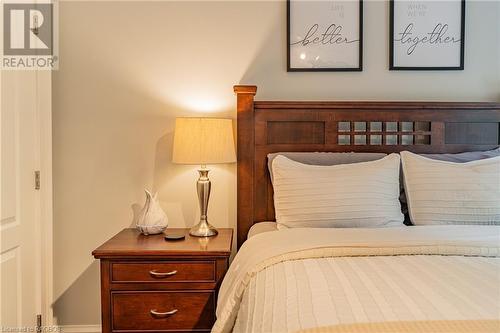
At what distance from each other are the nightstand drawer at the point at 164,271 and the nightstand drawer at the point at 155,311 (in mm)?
70

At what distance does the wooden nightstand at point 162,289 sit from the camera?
79.1 inches

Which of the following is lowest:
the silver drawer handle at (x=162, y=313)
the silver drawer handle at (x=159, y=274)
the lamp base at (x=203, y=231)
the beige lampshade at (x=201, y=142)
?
the silver drawer handle at (x=162, y=313)

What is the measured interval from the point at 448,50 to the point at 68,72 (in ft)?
7.33

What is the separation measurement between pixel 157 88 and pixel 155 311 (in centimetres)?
126

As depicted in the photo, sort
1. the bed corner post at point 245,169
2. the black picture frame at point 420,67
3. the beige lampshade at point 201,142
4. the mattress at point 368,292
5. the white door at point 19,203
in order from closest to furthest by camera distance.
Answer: the mattress at point 368,292 → the white door at point 19,203 → the beige lampshade at point 201,142 → the bed corner post at point 245,169 → the black picture frame at point 420,67

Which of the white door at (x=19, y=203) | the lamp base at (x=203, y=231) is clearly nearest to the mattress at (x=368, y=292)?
the lamp base at (x=203, y=231)

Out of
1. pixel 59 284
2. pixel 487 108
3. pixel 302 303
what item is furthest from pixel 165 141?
pixel 487 108

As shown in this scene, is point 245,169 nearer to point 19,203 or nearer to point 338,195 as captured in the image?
point 338,195

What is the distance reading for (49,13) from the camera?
2.51m

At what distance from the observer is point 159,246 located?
6.83 ft

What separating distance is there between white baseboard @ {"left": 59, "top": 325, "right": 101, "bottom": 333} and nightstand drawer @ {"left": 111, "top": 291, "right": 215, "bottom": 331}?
65 centimetres

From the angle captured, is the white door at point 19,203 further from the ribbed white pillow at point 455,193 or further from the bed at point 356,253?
the ribbed white pillow at point 455,193

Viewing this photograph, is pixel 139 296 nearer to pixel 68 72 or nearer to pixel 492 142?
pixel 68 72

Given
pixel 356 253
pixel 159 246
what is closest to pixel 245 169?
pixel 159 246
